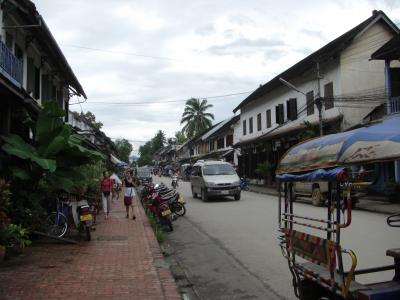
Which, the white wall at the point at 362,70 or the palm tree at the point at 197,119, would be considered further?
the palm tree at the point at 197,119

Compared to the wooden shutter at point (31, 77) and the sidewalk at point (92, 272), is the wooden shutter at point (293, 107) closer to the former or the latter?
the wooden shutter at point (31, 77)

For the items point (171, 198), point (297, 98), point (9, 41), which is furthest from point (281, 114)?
point (9, 41)

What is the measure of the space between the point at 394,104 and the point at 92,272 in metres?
18.2

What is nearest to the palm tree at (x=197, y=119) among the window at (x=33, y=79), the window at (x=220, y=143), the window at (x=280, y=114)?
the window at (x=220, y=143)

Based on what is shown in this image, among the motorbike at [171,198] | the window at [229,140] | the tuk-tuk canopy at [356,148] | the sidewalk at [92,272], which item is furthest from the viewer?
the window at [229,140]

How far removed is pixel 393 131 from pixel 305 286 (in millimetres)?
2111

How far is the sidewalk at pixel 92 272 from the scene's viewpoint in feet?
21.6

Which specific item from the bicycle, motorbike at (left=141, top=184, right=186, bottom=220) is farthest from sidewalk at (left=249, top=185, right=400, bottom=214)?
the bicycle

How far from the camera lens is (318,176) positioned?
4.87m

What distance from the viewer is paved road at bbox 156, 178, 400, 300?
24.0 ft

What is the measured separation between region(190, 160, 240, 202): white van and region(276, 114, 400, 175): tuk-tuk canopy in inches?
701

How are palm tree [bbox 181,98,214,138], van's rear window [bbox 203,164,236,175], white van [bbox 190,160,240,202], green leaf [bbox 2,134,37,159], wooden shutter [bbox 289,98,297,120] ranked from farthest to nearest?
palm tree [bbox 181,98,214,138], wooden shutter [bbox 289,98,297,120], van's rear window [bbox 203,164,236,175], white van [bbox 190,160,240,202], green leaf [bbox 2,134,37,159]

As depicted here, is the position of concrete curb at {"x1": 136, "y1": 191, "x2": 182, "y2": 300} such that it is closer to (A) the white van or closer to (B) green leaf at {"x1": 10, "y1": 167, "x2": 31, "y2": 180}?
(B) green leaf at {"x1": 10, "y1": 167, "x2": 31, "y2": 180}

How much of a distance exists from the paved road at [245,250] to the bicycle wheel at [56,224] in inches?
101
